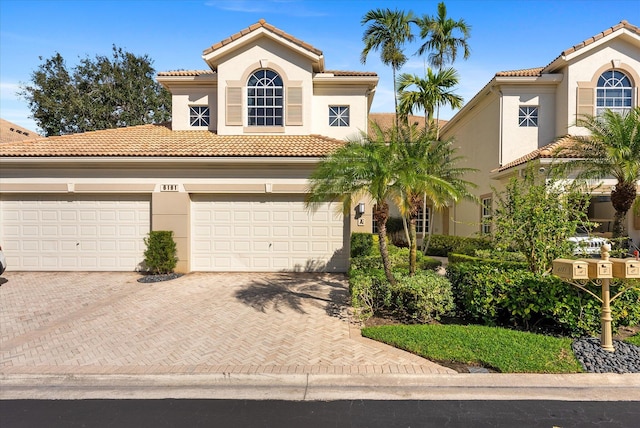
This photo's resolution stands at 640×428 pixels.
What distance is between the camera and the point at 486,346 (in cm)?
538

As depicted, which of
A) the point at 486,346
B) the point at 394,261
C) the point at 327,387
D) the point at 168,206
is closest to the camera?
the point at 327,387

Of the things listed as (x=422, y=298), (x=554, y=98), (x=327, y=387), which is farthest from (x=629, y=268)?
(x=554, y=98)

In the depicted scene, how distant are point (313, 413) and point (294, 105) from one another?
1196cm

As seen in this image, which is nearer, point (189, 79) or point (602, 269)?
point (602, 269)

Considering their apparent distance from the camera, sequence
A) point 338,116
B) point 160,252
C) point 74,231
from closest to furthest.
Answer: point 160,252
point 74,231
point 338,116

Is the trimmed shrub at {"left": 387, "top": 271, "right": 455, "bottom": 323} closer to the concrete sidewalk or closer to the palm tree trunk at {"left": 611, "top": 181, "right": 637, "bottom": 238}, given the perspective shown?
the concrete sidewalk

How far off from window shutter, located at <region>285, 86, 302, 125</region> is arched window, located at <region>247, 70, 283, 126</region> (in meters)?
0.37

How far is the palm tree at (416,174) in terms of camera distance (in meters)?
6.79

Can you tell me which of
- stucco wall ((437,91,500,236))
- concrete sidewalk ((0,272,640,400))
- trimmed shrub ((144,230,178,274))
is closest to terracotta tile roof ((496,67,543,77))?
stucco wall ((437,91,500,236))

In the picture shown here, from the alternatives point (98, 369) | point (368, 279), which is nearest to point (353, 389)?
point (368, 279)

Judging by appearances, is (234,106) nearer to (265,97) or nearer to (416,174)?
(265,97)

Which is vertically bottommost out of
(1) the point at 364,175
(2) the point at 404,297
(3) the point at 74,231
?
(2) the point at 404,297

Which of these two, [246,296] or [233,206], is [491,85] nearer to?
[233,206]

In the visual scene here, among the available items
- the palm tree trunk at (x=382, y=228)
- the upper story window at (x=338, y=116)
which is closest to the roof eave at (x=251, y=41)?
the upper story window at (x=338, y=116)
